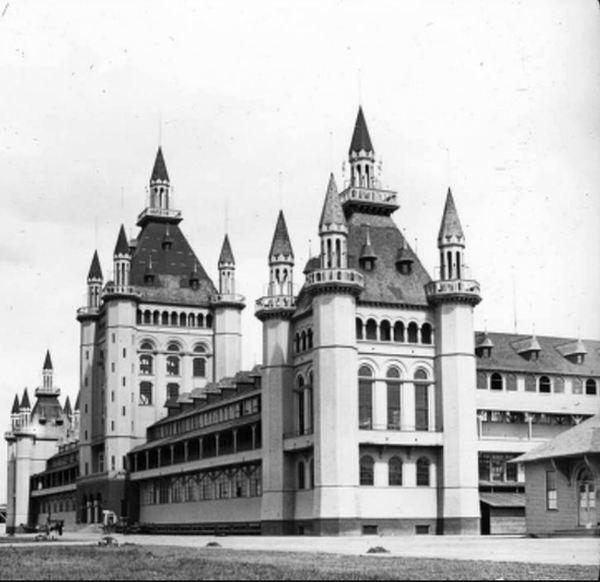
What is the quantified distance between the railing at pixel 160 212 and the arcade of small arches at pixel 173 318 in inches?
462

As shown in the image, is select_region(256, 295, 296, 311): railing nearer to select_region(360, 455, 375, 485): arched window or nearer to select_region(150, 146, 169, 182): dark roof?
select_region(360, 455, 375, 485): arched window

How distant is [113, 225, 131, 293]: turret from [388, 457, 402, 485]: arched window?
50.9 metres

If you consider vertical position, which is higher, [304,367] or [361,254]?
[361,254]

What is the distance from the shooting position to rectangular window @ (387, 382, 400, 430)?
77875 mm

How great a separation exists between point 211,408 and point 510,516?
33.2 m

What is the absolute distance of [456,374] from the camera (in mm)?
78500

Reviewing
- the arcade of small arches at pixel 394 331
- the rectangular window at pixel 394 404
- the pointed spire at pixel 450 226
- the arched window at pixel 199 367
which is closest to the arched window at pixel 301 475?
the rectangular window at pixel 394 404

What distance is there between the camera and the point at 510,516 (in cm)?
7912

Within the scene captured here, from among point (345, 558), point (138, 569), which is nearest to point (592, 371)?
point (345, 558)

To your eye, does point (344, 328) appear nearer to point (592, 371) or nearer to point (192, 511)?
point (592, 371)

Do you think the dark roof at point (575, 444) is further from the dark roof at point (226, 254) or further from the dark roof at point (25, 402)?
the dark roof at point (25, 402)

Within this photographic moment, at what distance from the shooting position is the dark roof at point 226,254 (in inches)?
5064

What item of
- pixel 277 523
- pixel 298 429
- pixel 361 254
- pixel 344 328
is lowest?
pixel 277 523

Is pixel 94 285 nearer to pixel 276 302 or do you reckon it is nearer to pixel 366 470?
pixel 276 302
